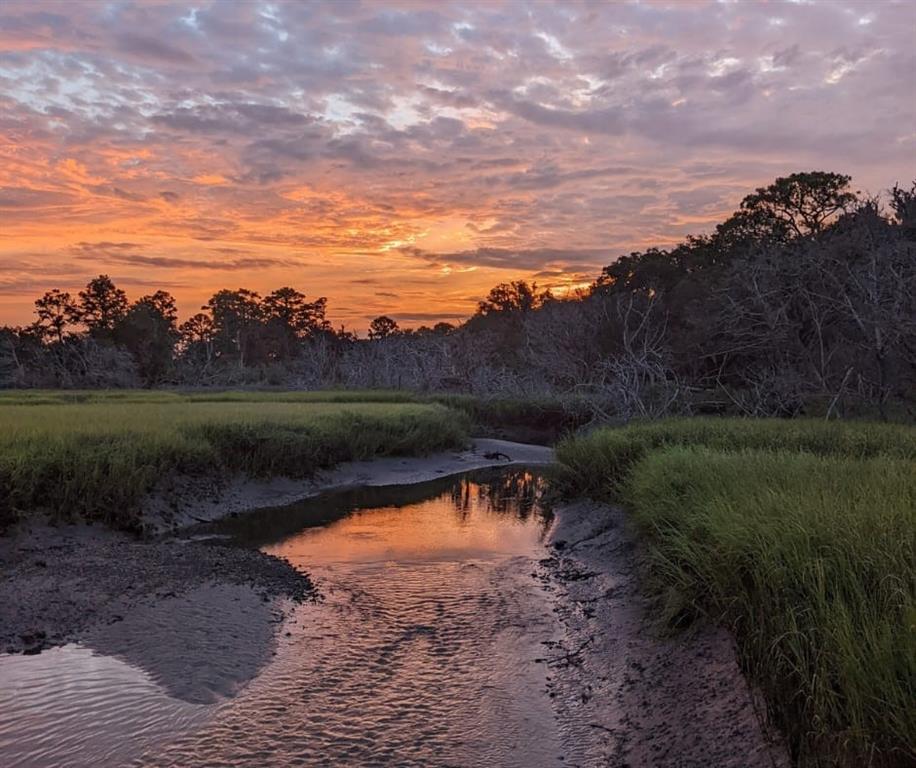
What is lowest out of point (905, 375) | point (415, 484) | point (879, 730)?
point (415, 484)

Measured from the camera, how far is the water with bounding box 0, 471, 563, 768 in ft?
15.5

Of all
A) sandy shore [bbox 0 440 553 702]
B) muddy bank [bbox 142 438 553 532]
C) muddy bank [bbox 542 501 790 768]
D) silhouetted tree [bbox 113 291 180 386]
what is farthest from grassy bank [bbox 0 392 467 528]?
silhouetted tree [bbox 113 291 180 386]

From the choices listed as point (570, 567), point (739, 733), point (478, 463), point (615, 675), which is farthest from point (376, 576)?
point (478, 463)

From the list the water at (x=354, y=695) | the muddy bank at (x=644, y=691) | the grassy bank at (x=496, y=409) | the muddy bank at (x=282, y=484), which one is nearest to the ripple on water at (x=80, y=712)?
the water at (x=354, y=695)

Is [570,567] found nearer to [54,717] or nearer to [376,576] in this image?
[376,576]

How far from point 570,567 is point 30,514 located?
7.82 metres

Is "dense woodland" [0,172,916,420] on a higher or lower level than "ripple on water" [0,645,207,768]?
higher

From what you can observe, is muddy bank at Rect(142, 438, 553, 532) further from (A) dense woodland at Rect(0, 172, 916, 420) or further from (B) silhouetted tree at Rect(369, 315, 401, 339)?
(B) silhouetted tree at Rect(369, 315, 401, 339)

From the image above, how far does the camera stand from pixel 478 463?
72.0ft

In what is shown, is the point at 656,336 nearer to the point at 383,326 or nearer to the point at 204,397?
the point at 204,397

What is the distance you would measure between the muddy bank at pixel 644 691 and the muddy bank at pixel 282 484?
731cm

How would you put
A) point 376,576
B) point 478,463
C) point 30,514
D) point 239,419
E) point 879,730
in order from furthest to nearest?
point 478,463
point 239,419
point 30,514
point 376,576
point 879,730

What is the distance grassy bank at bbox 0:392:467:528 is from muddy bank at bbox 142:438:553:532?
28 cm

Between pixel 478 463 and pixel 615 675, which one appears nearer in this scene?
pixel 615 675
